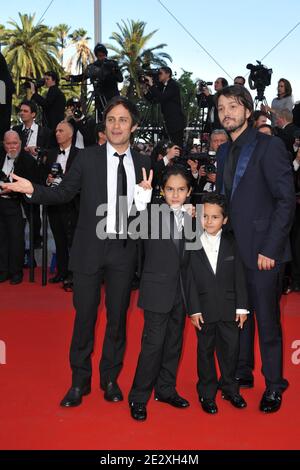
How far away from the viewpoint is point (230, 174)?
3350 millimetres

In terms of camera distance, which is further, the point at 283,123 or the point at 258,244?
the point at 283,123

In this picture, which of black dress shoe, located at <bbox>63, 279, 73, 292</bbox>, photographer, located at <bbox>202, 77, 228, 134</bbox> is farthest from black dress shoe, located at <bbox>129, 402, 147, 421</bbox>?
photographer, located at <bbox>202, 77, 228, 134</bbox>

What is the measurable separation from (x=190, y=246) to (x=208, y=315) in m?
0.38

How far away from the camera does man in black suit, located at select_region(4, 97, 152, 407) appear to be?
125 inches

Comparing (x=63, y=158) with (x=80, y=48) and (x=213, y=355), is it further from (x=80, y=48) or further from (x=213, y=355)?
(x=80, y=48)

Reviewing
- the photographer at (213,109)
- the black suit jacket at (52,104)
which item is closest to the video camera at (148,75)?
the photographer at (213,109)

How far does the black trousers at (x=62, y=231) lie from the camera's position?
6329 millimetres

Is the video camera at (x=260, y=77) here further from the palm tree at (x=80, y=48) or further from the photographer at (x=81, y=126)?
the palm tree at (x=80, y=48)

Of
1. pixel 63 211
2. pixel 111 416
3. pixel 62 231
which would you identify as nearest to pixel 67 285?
pixel 62 231

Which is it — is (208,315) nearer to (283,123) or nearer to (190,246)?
(190,246)

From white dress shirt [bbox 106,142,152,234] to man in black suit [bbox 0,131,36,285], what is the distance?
3.32m

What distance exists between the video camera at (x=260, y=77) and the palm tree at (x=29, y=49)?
965 inches

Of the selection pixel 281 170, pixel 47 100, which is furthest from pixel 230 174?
pixel 47 100

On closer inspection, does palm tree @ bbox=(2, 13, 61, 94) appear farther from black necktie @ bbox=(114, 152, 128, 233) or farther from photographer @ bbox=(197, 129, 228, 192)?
black necktie @ bbox=(114, 152, 128, 233)
